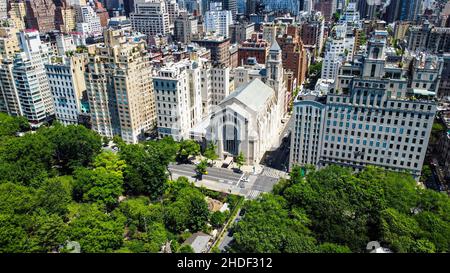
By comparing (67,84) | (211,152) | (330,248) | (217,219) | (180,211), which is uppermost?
(67,84)

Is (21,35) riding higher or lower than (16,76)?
higher

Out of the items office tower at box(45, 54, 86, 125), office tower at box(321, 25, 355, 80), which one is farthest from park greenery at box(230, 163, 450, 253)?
office tower at box(321, 25, 355, 80)

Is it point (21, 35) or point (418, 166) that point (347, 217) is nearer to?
point (418, 166)

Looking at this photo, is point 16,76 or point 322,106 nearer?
point 322,106

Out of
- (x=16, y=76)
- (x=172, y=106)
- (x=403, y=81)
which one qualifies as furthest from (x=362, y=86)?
(x=16, y=76)

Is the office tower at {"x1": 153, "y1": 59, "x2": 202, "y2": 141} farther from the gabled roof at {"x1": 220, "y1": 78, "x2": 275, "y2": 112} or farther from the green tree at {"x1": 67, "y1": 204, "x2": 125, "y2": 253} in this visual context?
the green tree at {"x1": 67, "y1": 204, "x2": 125, "y2": 253}

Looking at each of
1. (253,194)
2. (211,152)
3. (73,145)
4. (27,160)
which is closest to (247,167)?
(211,152)

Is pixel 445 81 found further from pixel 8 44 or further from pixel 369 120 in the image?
pixel 8 44
